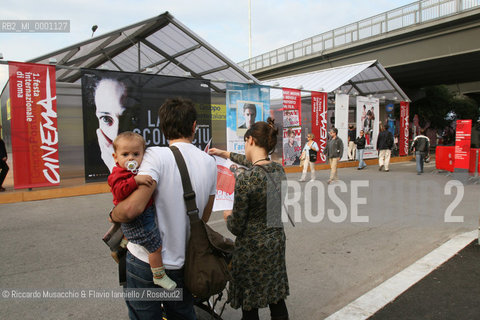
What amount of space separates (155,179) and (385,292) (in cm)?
293

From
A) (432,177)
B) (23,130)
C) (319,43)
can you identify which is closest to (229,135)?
(23,130)

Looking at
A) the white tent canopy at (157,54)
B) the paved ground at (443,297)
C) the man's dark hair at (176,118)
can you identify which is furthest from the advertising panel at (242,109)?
the man's dark hair at (176,118)

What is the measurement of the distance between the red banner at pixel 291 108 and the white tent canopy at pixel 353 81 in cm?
106

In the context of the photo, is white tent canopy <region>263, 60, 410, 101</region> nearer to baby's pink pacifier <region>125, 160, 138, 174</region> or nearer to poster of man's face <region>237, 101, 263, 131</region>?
poster of man's face <region>237, 101, 263, 131</region>

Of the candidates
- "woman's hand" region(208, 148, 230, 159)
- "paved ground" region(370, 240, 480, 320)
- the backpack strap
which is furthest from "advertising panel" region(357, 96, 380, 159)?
the backpack strap

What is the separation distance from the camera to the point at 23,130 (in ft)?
26.8

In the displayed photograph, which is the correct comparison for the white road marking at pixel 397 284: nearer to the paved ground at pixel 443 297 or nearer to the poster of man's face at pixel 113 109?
the paved ground at pixel 443 297

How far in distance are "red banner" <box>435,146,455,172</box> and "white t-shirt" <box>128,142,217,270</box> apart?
13.2 metres

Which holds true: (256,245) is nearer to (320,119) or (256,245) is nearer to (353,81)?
(320,119)

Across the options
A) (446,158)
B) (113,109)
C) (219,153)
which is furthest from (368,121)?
(219,153)

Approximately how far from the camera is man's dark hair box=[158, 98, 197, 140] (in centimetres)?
190

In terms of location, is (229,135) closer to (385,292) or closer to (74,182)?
(74,182)

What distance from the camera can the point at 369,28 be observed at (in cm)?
2166

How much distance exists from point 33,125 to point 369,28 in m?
20.0
